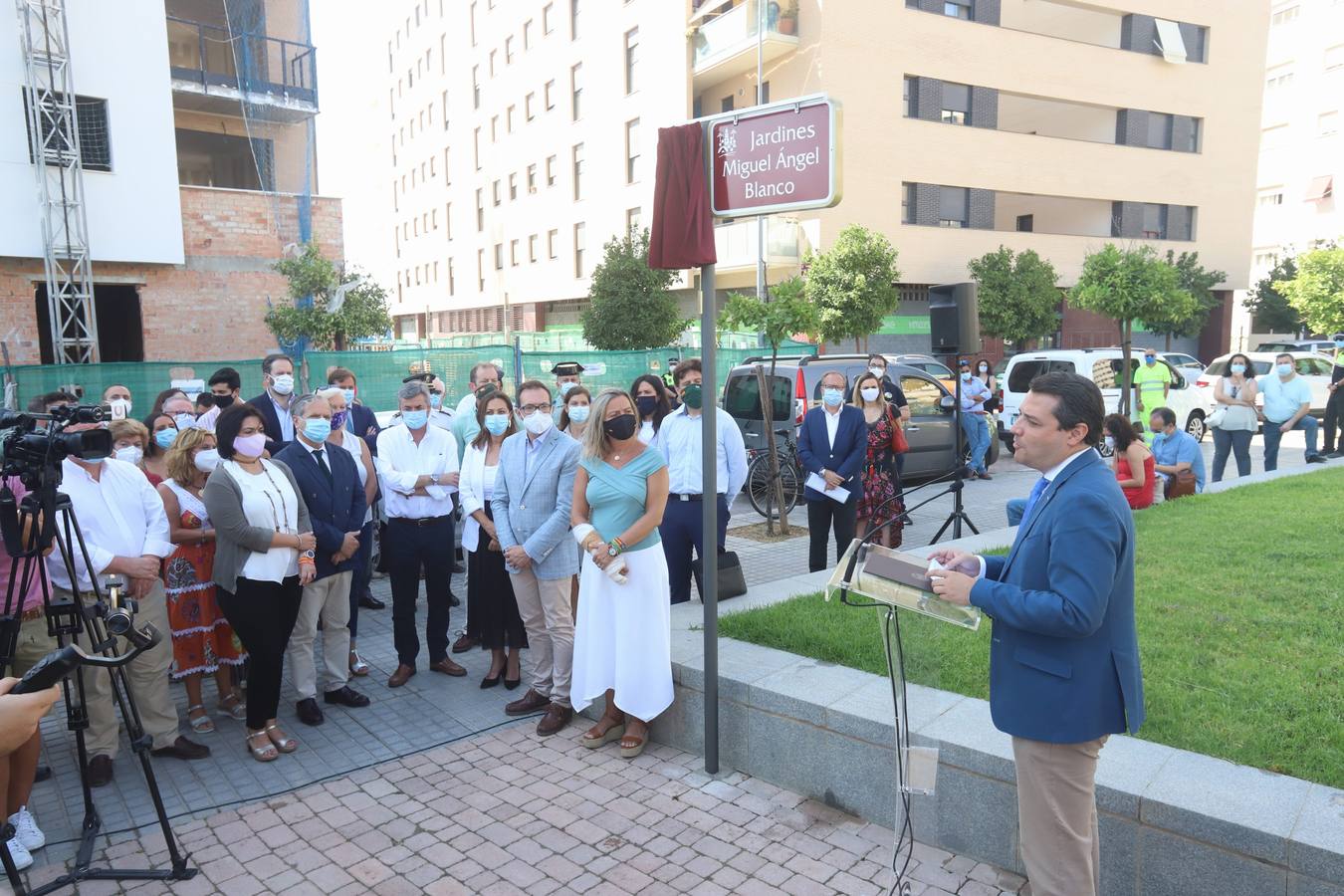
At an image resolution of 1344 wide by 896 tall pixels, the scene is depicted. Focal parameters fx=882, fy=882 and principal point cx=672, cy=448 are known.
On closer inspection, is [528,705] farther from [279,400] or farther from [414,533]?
[279,400]

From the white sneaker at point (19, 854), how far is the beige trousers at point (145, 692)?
0.83m

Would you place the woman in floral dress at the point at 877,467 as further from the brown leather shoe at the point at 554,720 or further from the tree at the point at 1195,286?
the tree at the point at 1195,286

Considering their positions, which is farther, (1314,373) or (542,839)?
(1314,373)

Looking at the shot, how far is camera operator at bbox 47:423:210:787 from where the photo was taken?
15.2 ft

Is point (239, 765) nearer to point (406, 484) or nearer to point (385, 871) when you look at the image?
point (385, 871)

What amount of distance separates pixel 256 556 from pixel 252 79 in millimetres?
18467

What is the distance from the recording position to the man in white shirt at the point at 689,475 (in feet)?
21.7

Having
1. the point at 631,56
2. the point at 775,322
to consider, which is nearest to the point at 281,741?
the point at 775,322

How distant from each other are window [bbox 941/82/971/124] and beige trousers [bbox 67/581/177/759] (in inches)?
1106

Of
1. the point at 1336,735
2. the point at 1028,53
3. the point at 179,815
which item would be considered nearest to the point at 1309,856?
the point at 1336,735

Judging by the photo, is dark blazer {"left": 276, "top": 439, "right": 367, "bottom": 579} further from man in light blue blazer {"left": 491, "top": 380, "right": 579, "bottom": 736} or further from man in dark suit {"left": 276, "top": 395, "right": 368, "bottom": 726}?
man in light blue blazer {"left": 491, "top": 380, "right": 579, "bottom": 736}

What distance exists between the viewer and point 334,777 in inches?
189

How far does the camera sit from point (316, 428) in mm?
5531

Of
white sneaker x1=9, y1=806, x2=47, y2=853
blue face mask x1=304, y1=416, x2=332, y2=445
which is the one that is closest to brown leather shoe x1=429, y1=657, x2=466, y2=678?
blue face mask x1=304, y1=416, x2=332, y2=445
